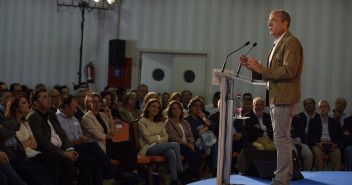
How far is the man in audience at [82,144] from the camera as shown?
16.8 ft

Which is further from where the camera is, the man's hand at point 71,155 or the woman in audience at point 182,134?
the woman in audience at point 182,134

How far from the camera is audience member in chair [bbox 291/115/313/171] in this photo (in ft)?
22.1

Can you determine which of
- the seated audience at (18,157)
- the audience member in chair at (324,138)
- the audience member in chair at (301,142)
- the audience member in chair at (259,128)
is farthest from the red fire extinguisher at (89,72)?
the seated audience at (18,157)

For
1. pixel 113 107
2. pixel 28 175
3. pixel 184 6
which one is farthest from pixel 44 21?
pixel 28 175

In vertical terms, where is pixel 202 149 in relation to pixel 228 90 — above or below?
below

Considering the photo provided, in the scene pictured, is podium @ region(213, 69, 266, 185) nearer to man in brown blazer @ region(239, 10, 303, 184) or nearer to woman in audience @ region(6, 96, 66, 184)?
man in brown blazer @ region(239, 10, 303, 184)

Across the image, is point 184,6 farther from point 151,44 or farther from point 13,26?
point 13,26

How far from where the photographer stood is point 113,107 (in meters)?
7.01

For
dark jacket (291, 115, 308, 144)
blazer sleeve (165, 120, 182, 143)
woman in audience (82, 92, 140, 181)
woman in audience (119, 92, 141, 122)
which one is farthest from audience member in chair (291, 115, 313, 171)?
woman in audience (82, 92, 140, 181)

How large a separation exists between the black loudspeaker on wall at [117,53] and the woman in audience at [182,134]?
11.8 ft

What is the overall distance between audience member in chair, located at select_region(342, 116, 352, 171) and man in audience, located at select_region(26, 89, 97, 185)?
377 centimetres

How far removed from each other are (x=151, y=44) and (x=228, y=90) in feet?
21.8

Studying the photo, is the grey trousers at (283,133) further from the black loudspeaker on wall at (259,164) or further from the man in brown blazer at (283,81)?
the black loudspeaker on wall at (259,164)

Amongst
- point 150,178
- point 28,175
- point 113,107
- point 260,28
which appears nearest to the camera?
point 28,175
